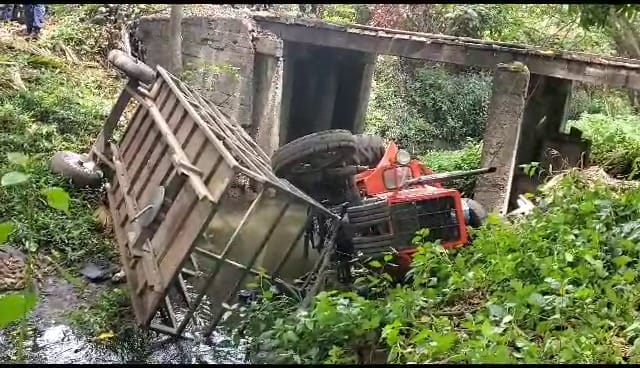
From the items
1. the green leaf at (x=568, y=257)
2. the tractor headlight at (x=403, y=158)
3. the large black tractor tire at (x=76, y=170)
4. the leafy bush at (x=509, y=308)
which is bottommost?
the large black tractor tire at (x=76, y=170)

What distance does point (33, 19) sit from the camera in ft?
40.8

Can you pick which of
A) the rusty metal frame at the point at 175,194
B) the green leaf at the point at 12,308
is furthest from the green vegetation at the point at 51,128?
the green leaf at the point at 12,308

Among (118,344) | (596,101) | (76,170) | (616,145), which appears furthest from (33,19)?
(596,101)

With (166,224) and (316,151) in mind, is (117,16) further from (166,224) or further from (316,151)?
(166,224)

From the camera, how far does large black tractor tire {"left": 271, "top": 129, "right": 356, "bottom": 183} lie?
7.38 meters

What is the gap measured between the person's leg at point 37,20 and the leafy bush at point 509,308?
9452 mm

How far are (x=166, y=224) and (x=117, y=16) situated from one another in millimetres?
8748

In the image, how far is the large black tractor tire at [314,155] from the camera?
7383 mm

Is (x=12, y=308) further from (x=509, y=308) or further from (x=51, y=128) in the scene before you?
(x=51, y=128)

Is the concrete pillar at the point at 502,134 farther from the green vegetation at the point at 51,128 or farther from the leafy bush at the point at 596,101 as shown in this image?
the leafy bush at the point at 596,101

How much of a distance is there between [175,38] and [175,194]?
6.03m

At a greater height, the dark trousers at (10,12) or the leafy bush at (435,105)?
the dark trousers at (10,12)

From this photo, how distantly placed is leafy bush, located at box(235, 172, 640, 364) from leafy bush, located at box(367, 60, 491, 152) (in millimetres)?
12522

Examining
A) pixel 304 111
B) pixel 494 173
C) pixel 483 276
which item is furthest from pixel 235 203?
pixel 483 276
